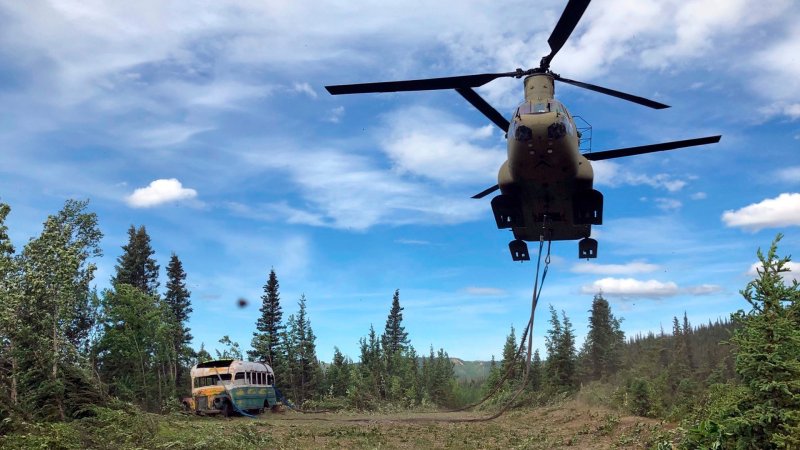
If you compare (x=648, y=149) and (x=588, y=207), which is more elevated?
(x=648, y=149)

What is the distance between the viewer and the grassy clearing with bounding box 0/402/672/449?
12141mm

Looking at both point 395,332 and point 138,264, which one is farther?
point 395,332

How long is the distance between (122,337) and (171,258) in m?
13.1

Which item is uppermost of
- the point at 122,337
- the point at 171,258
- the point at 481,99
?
the point at 171,258

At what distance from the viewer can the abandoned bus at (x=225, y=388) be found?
28.1 m

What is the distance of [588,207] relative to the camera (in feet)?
45.5

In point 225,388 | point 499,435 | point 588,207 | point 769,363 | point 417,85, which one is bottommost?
point 499,435

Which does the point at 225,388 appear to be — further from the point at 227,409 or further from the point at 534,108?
the point at 534,108

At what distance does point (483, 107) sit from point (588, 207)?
3.80m

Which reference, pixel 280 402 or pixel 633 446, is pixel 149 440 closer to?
pixel 633 446

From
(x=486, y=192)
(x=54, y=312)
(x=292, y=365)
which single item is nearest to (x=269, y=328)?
(x=292, y=365)

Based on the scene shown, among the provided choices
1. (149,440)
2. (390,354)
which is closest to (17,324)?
(149,440)

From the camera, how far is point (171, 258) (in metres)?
54.7

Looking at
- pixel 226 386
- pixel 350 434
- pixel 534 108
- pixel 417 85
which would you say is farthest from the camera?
pixel 226 386
